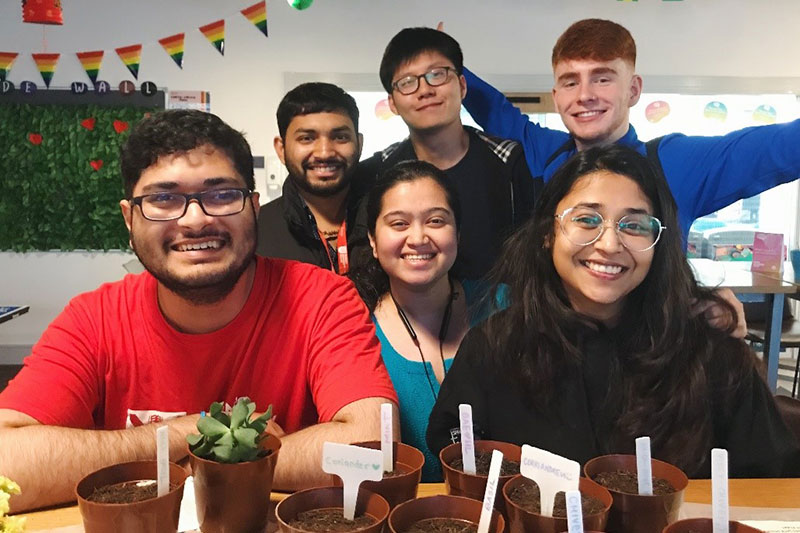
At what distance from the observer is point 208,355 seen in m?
1.58

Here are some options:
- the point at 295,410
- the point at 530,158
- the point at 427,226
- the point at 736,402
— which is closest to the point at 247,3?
the point at 530,158

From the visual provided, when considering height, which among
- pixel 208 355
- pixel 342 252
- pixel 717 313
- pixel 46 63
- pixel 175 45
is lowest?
pixel 208 355

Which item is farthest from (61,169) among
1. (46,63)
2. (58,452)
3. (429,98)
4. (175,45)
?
(58,452)

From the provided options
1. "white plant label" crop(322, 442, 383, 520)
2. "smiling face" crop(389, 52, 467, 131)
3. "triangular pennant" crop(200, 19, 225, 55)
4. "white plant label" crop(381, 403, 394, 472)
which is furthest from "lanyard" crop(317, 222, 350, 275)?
"triangular pennant" crop(200, 19, 225, 55)

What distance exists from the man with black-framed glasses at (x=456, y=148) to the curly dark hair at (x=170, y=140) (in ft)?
3.33

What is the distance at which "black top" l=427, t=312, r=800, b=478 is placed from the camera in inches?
58.1

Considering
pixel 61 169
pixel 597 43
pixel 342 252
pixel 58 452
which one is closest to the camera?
pixel 58 452

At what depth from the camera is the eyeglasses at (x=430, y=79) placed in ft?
7.97

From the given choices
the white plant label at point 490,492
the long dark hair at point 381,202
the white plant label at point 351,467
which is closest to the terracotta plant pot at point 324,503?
the white plant label at point 351,467

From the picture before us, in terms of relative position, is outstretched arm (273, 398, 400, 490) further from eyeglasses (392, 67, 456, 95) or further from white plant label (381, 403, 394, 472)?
eyeglasses (392, 67, 456, 95)

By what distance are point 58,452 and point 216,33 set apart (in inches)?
170

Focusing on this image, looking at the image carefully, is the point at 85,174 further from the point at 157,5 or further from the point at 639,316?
the point at 639,316

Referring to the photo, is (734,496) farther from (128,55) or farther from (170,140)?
(128,55)

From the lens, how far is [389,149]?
268cm
